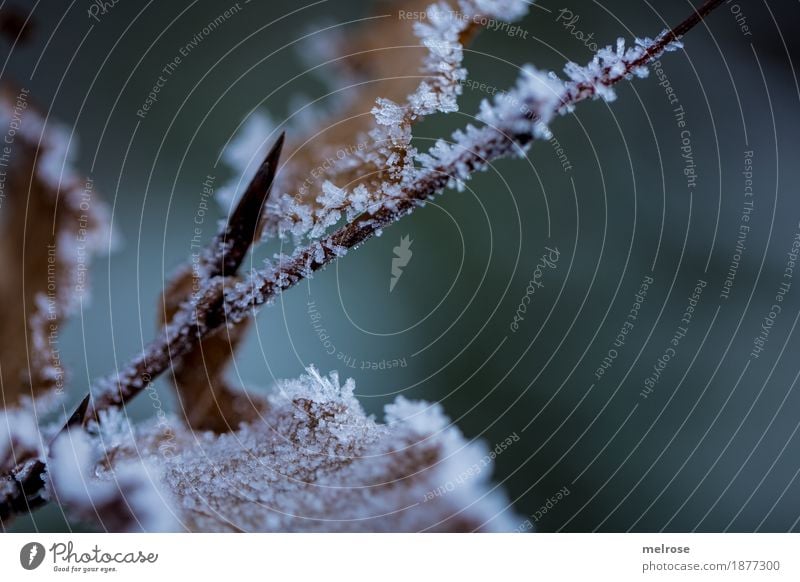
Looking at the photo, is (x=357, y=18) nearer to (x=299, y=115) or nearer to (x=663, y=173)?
(x=299, y=115)

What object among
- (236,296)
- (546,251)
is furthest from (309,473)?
(546,251)

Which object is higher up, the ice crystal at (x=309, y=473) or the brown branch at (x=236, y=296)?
the brown branch at (x=236, y=296)

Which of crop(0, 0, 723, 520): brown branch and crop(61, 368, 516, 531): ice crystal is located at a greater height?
crop(0, 0, 723, 520): brown branch

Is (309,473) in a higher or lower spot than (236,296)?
lower

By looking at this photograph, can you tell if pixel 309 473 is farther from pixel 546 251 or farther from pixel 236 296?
pixel 546 251

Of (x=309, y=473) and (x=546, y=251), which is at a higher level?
(x=546, y=251)
